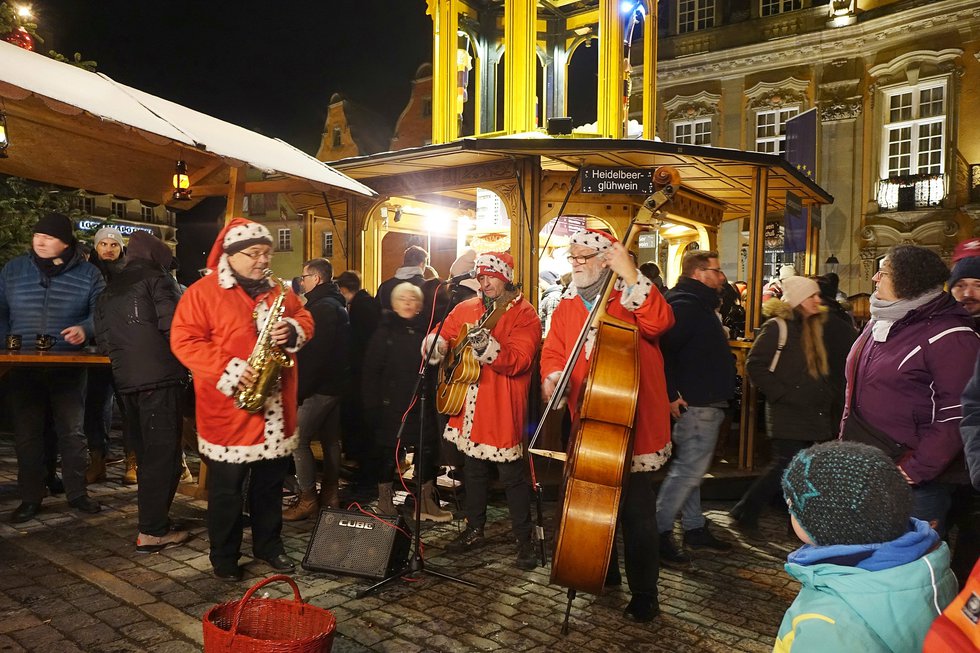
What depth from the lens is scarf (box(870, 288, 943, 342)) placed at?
11.6 ft

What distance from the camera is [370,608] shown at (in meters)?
4.17

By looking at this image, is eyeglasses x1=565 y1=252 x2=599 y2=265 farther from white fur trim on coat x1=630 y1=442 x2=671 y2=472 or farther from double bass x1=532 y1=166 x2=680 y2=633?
white fur trim on coat x1=630 y1=442 x2=671 y2=472

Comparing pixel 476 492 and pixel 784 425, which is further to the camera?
pixel 784 425

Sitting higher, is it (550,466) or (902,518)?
(902,518)

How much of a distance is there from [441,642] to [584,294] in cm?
216

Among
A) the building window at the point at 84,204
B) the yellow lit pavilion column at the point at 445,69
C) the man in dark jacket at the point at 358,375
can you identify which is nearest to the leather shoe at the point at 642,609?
the man in dark jacket at the point at 358,375

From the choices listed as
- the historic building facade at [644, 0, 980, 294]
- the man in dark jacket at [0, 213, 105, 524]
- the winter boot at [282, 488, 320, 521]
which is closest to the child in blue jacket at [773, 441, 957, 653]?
the winter boot at [282, 488, 320, 521]

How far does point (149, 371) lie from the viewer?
5.04m

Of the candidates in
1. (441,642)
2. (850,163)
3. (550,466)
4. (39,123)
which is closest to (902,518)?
(441,642)

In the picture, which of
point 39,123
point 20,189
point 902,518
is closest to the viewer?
point 902,518

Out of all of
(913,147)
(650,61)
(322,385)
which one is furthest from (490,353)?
(913,147)

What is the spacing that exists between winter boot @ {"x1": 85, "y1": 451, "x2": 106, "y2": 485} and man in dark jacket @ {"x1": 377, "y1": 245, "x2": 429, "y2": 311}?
3.30 metres

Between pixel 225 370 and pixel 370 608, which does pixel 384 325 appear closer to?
pixel 225 370

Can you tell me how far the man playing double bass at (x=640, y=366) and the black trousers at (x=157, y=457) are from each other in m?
2.76
